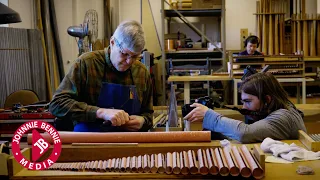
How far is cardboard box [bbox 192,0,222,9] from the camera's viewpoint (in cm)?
705

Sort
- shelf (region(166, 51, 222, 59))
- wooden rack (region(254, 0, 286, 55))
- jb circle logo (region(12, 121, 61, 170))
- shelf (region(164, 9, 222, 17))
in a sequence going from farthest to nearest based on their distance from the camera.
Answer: shelf (region(166, 51, 222, 59)) → shelf (region(164, 9, 222, 17)) → wooden rack (region(254, 0, 286, 55)) → jb circle logo (region(12, 121, 61, 170))

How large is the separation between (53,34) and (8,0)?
1.14m

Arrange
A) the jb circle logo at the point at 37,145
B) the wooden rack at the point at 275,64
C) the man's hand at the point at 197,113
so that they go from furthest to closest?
the wooden rack at the point at 275,64 < the man's hand at the point at 197,113 < the jb circle logo at the point at 37,145

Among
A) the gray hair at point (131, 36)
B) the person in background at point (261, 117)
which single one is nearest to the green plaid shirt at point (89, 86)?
the gray hair at point (131, 36)

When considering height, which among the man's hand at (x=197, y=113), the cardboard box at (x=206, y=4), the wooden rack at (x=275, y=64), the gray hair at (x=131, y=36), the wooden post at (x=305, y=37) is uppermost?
the cardboard box at (x=206, y=4)

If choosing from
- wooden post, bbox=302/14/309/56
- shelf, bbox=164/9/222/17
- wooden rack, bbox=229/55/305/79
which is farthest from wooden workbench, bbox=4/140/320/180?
shelf, bbox=164/9/222/17

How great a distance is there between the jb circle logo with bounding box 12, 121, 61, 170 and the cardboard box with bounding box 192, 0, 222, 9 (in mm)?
6152

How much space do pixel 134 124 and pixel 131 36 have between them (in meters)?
0.42

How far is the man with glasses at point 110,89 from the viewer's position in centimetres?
179

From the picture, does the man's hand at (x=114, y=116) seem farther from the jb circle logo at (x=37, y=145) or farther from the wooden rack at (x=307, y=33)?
the wooden rack at (x=307, y=33)

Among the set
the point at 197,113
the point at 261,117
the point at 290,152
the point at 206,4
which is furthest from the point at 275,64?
the point at 290,152

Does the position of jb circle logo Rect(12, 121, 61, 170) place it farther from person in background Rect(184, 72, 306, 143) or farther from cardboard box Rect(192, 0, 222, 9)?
cardboard box Rect(192, 0, 222, 9)

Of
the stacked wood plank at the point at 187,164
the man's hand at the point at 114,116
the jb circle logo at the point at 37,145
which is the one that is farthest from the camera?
the man's hand at the point at 114,116

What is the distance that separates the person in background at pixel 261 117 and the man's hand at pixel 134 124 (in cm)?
24
